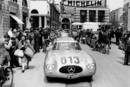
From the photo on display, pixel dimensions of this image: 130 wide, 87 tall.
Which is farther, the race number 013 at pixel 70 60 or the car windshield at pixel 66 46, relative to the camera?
the car windshield at pixel 66 46

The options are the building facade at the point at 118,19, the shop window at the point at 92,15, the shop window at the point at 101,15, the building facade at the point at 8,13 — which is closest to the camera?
the building facade at the point at 8,13

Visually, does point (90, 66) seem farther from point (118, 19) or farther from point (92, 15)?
point (118, 19)

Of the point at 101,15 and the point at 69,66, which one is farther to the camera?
the point at 101,15

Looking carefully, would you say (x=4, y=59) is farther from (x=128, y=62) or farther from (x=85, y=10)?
(x=85, y=10)

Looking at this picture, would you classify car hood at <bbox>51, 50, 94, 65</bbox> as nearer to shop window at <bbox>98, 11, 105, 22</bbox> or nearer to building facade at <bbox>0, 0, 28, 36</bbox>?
building facade at <bbox>0, 0, 28, 36</bbox>

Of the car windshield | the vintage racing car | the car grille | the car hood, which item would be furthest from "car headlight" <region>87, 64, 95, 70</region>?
the car windshield

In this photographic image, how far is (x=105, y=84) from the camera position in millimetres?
→ 8781

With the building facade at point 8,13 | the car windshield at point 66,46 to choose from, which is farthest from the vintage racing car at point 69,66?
the building facade at point 8,13

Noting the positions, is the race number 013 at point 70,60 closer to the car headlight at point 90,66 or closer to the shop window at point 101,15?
the car headlight at point 90,66

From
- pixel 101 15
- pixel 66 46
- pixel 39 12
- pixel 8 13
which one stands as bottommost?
pixel 66 46

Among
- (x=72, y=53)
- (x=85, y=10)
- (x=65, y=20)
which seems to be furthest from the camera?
(x=65, y=20)

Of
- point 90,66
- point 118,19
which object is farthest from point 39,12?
point 118,19

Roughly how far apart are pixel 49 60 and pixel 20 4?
2401cm

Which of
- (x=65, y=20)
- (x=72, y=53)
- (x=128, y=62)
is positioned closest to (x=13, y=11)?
(x=128, y=62)
